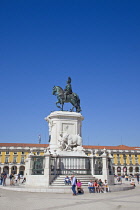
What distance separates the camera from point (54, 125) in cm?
2112

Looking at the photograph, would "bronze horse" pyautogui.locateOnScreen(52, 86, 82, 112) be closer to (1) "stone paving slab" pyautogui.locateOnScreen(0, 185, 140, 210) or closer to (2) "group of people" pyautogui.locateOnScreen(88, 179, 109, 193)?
(2) "group of people" pyautogui.locateOnScreen(88, 179, 109, 193)

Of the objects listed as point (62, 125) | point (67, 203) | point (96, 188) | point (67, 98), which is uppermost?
point (67, 98)

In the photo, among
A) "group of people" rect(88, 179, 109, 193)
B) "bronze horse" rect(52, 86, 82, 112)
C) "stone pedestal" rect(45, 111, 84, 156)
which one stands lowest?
"group of people" rect(88, 179, 109, 193)

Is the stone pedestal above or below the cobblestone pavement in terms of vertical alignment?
above

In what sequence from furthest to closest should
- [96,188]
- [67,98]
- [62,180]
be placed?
1. [67,98]
2. [62,180]
3. [96,188]

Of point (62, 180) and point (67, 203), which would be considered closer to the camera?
point (67, 203)

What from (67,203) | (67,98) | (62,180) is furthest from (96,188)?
(67,98)

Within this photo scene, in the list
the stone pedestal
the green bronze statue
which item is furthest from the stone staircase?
the green bronze statue

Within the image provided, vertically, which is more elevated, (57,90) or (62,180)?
(57,90)

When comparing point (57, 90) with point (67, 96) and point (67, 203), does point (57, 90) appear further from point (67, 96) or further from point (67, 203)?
point (67, 203)

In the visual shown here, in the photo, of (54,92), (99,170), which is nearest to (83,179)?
(99,170)

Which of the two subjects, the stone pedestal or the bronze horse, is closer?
the stone pedestal

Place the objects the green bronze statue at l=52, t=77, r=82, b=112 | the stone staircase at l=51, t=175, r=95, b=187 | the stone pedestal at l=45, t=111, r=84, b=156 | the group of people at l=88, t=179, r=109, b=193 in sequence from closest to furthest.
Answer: the group of people at l=88, t=179, r=109, b=193, the stone staircase at l=51, t=175, r=95, b=187, the stone pedestal at l=45, t=111, r=84, b=156, the green bronze statue at l=52, t=77, r=82, b=112

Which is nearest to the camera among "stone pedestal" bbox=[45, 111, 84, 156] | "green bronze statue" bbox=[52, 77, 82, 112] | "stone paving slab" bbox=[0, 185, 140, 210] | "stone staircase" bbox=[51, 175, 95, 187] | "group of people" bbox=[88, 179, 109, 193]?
"stone paving slab" bbox=[0, 185, 140, 210]
